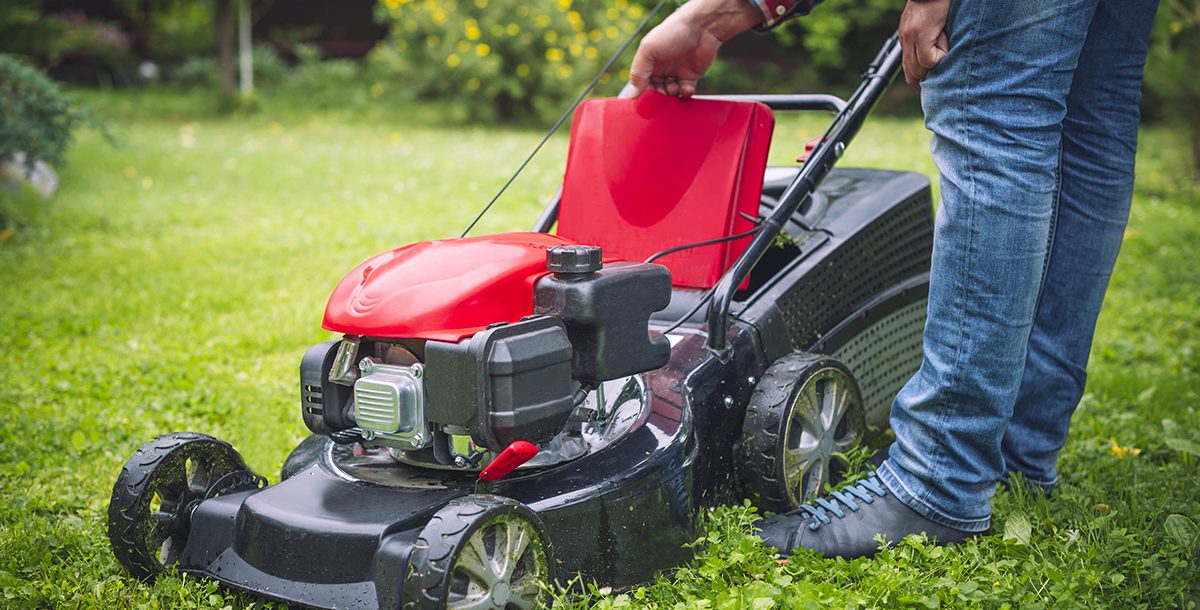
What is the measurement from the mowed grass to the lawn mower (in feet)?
0.37

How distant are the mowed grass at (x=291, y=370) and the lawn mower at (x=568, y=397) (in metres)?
0.11

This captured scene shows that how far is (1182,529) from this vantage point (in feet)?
5.85

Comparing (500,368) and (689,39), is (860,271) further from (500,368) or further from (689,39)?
(500,368)

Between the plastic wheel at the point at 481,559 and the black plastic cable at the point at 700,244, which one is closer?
the plastic wheel at the point at 481,559

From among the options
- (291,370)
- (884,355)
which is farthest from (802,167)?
(291,370)

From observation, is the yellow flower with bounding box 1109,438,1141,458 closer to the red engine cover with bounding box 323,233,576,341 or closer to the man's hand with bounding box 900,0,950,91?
the man's hand with bounding box 900,0,950,91

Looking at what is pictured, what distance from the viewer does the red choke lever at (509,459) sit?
1514 mm

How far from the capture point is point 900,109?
1143 cm

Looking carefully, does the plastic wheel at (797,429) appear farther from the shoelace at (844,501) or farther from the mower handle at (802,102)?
the mower handle at (802,102)

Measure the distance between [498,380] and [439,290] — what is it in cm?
16

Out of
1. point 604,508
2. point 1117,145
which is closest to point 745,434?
point 604,508

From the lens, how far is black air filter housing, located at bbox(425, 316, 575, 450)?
1.47 m

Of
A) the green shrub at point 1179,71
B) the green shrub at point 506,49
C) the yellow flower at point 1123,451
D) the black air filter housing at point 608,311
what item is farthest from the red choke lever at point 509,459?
the green shrub at point 506,49

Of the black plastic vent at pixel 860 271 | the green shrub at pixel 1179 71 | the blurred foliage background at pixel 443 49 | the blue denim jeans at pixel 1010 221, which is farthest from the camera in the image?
the blurred foliage background at pixel 443 49
